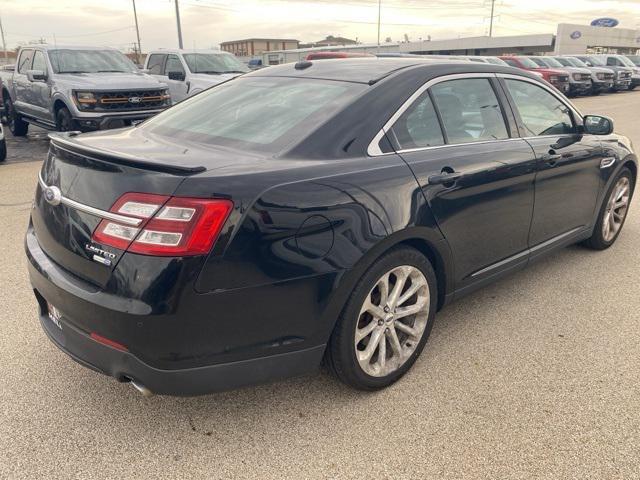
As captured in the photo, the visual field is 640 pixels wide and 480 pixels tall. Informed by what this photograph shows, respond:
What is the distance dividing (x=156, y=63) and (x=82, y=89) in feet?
13.3

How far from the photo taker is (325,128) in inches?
101

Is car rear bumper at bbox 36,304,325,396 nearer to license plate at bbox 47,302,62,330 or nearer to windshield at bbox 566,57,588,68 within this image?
license plate at bbox 47,302,62,330

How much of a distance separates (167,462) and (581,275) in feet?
11.2

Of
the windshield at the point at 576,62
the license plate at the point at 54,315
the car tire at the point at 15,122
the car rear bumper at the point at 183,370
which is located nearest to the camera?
the car rear bumper at the point at 183,370

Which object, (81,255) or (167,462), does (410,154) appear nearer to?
(81,255)

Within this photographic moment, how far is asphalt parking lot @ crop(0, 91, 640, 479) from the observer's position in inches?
89.6

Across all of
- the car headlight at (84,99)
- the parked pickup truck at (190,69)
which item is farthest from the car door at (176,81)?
the car headlight at (84,99)

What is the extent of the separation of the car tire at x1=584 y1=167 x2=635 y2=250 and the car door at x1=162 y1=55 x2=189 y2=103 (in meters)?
9.10

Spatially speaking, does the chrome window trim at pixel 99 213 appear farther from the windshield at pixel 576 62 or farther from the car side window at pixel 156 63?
the windshield at pixel 576 62

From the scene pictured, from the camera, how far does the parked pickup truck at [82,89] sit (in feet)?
29.6

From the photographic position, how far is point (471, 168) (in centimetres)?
303

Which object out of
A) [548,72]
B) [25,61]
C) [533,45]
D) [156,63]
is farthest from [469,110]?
[533,45]

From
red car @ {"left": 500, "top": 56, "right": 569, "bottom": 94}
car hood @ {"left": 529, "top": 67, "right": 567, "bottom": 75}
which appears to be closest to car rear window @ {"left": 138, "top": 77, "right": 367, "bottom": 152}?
red car @ {"left": 500, "top": 56, "right": 569, "bottom": 94}

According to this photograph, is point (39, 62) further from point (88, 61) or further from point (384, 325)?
point (384, 325)
